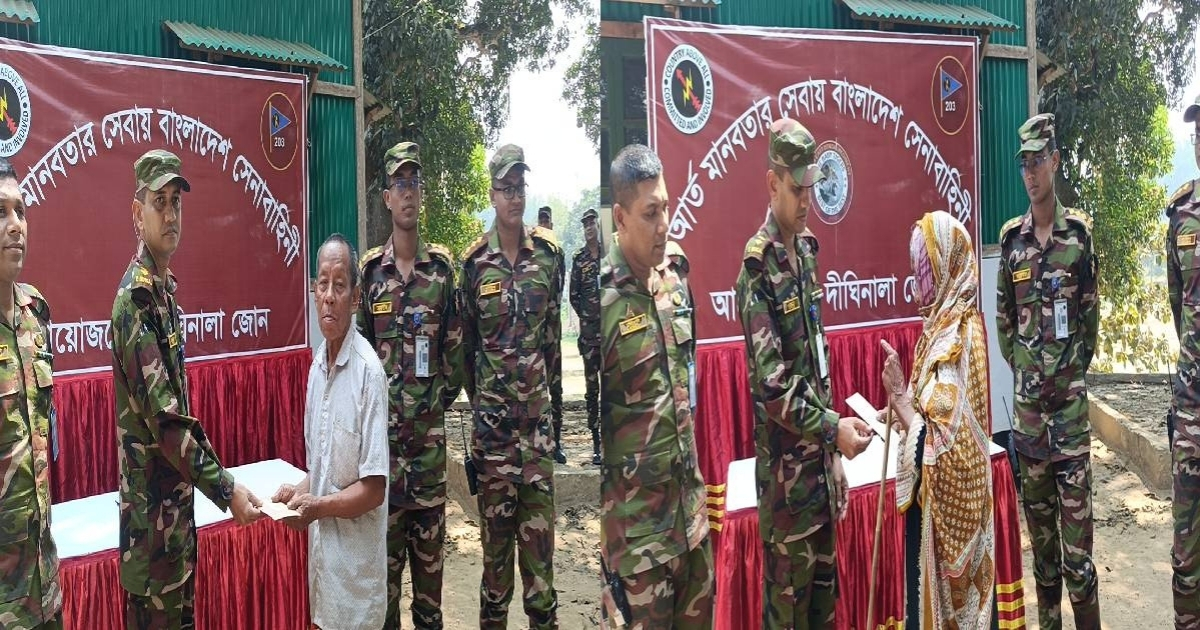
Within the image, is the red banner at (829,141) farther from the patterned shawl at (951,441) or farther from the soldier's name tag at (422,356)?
the patterned shawl at (951,441)

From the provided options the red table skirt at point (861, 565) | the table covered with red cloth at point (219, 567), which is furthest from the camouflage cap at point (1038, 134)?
the table covered with red cloth at point (219, 567)

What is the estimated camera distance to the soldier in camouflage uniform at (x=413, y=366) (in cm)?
Result: 386

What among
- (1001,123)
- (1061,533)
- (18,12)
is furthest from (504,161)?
(1001,123)

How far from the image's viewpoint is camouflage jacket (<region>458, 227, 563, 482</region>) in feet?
13.0

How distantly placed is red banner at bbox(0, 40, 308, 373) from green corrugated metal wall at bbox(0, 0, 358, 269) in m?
0.15

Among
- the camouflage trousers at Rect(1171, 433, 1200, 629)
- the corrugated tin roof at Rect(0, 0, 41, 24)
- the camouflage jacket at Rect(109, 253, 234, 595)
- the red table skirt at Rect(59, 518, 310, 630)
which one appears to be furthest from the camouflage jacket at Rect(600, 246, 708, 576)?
the corrugated tin roof at Rect(0, 0, 41, 24)

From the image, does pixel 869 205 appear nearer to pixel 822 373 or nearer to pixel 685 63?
pixel 685 63

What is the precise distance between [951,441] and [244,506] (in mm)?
2130

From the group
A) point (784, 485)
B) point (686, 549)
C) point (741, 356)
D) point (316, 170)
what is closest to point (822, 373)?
point (784, 485)

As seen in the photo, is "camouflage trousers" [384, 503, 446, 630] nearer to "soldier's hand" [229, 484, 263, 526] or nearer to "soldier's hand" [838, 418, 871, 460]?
"soldier's hand" [229, 484, 263, 526]

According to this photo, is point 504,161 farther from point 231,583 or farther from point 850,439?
point 231,583

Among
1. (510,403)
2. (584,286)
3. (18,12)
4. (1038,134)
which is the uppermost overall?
(18,12)

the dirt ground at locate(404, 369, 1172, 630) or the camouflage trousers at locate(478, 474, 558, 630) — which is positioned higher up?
the camouflage trousers at locate(478, 474, 558, 630)

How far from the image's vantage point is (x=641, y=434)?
8.64 feet
